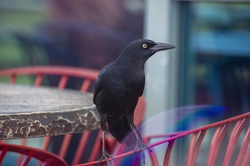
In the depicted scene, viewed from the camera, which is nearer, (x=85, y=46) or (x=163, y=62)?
(x=163, y=62)

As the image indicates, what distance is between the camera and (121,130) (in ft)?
9.00

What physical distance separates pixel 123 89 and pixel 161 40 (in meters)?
2.05

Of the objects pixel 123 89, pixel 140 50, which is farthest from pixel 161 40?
pixel 123 89

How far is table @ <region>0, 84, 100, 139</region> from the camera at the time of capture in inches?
98.5

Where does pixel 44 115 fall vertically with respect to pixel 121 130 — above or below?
above

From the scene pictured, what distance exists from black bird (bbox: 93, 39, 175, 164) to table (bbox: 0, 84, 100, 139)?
0.08 metres

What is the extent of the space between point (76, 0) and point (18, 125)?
2731mm

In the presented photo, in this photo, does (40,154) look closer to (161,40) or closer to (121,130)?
(121,130)

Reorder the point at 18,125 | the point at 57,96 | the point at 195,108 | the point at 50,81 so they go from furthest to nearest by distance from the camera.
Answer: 1. the point at 50,81
2. the point at 57,96
3. the point at 195,108
4. the point at 18,125

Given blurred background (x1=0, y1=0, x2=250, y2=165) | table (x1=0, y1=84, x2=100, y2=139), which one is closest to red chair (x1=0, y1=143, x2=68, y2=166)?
table (x1=0, y1=84, x2=100, y2=139)

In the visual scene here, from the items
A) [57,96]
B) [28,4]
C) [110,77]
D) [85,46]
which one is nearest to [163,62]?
[85,46]

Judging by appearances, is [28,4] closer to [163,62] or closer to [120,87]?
[163,62]

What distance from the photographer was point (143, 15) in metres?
4.87

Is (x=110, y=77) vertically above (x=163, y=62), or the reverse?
(x=110, y=77)
